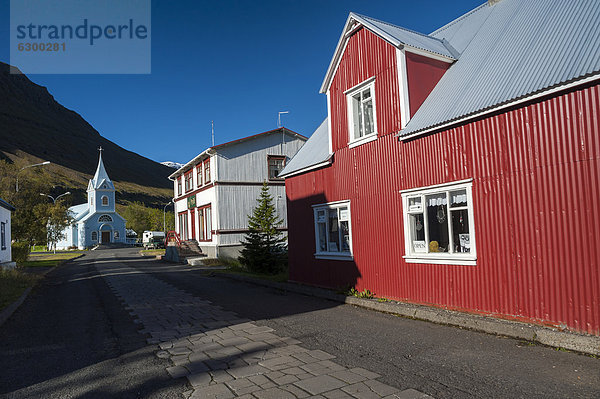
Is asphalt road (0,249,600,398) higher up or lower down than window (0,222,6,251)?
lower down

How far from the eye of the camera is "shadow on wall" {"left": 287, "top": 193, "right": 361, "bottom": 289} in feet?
39.0

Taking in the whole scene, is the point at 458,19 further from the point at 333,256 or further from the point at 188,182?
the point at 188,182

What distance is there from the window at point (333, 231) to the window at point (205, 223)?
16748mm

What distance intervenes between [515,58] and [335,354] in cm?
692

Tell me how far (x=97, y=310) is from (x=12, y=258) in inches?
845

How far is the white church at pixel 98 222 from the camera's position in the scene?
79.7 meters

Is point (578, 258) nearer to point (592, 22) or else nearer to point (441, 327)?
point (441, 327)

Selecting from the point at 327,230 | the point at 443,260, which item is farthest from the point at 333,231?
the point at 443,260

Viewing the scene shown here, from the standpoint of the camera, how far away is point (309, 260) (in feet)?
44.5

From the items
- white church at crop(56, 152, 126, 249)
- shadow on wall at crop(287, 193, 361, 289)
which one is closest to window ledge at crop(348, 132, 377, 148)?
shadow on wall at crop(287, 193, 361, 289)

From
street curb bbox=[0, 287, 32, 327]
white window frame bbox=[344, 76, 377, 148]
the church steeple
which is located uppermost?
the church steeple

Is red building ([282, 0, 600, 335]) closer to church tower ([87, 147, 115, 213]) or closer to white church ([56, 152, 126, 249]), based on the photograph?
white church ([56, 152, 126, 249])

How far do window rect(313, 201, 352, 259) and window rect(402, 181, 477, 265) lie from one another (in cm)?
241

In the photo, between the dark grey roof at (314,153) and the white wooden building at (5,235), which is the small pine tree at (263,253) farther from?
the white wooden building at (5,235)
